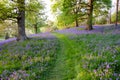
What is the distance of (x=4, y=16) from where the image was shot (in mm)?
19719

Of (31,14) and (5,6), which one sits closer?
(5,6)

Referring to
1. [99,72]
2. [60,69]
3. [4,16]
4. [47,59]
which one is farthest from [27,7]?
[99,72]

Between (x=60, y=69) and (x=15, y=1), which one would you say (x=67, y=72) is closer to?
(x=60, y=69)

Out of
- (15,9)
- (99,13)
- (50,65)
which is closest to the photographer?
(50,65)

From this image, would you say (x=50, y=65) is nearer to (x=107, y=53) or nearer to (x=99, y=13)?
(x=107, y=53)

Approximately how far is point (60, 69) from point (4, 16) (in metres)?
12.9

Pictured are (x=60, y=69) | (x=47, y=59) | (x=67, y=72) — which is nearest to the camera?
(x=67, y=72)

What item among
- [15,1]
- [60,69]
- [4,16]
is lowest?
[60,69]

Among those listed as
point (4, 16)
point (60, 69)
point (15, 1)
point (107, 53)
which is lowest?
point (60, 69)

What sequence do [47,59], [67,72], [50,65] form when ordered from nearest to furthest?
[67,72] < [50,65] < [47,59]

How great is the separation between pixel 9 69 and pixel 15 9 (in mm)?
12824

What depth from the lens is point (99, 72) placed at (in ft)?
21.6

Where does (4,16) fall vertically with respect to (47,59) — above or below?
above

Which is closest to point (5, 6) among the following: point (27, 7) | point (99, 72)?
point (27, 7)
